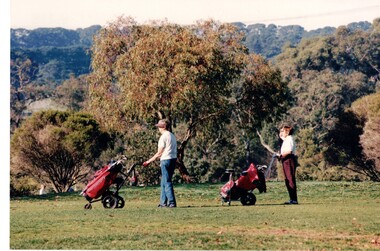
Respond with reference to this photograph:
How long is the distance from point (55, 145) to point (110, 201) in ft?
71.4

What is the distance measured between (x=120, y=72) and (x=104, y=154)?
21367 mm

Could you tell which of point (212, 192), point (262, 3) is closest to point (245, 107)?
point (262, 3)

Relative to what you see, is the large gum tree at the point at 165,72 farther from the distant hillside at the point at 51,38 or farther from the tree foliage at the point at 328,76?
the distant hillside at the point at 51,38

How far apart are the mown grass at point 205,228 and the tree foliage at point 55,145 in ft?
68.0

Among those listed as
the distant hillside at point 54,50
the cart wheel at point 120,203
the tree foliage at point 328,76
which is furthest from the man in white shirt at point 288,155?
the distant hillside at point 54,50

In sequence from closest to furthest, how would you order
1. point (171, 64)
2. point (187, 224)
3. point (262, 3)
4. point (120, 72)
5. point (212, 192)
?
1. point (187, 224)
2. point (212, 192)
3. point (262, 3)
4. point (171, 64)
5. point (120, 72)

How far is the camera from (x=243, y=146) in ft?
182

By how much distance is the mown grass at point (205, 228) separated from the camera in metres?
10.4

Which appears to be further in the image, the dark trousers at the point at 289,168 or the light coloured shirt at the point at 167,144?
the dark trousers at the point at 289,168

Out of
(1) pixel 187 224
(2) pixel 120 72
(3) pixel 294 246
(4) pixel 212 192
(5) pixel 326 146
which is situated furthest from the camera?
(5) pixel 326 146

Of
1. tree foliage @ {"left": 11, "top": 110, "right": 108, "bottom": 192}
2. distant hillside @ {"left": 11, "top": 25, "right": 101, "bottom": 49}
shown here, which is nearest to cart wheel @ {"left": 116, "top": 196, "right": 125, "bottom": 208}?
tree foliage @ {"left": 11, "top": 110, "right": 108, "bottom": 192}
